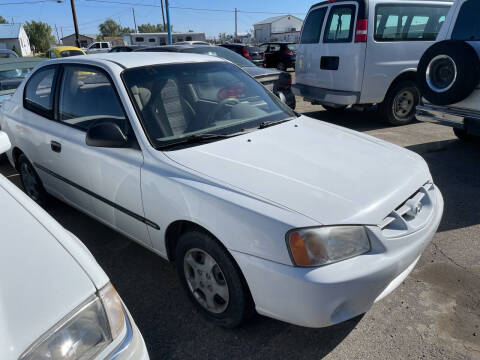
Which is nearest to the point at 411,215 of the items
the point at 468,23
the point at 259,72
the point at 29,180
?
the point at 468,23

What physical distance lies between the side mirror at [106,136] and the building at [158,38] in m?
34.9

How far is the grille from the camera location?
1.96 metres

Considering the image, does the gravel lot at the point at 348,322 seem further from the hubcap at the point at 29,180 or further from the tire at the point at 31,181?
the hubcap at the point at 29,180

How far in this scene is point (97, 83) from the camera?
285cm

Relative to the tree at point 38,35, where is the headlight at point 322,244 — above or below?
below

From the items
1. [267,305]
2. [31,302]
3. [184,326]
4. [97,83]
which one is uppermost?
[97,83]

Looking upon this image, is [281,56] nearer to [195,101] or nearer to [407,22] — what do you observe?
[407,22]

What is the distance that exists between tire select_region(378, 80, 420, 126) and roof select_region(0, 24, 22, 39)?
64242mm

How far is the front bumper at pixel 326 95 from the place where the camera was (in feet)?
20.4

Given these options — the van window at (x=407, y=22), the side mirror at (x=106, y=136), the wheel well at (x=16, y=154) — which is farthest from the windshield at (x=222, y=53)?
the side mirror at (x=106, y=136)

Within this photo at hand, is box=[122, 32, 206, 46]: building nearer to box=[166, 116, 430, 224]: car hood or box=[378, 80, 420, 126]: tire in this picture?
box=[378, 80, 420, 126]: tire

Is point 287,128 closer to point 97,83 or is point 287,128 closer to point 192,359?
point 97,83

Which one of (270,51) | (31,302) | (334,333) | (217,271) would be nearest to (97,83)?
(217,271)

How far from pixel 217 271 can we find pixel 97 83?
179 cm
